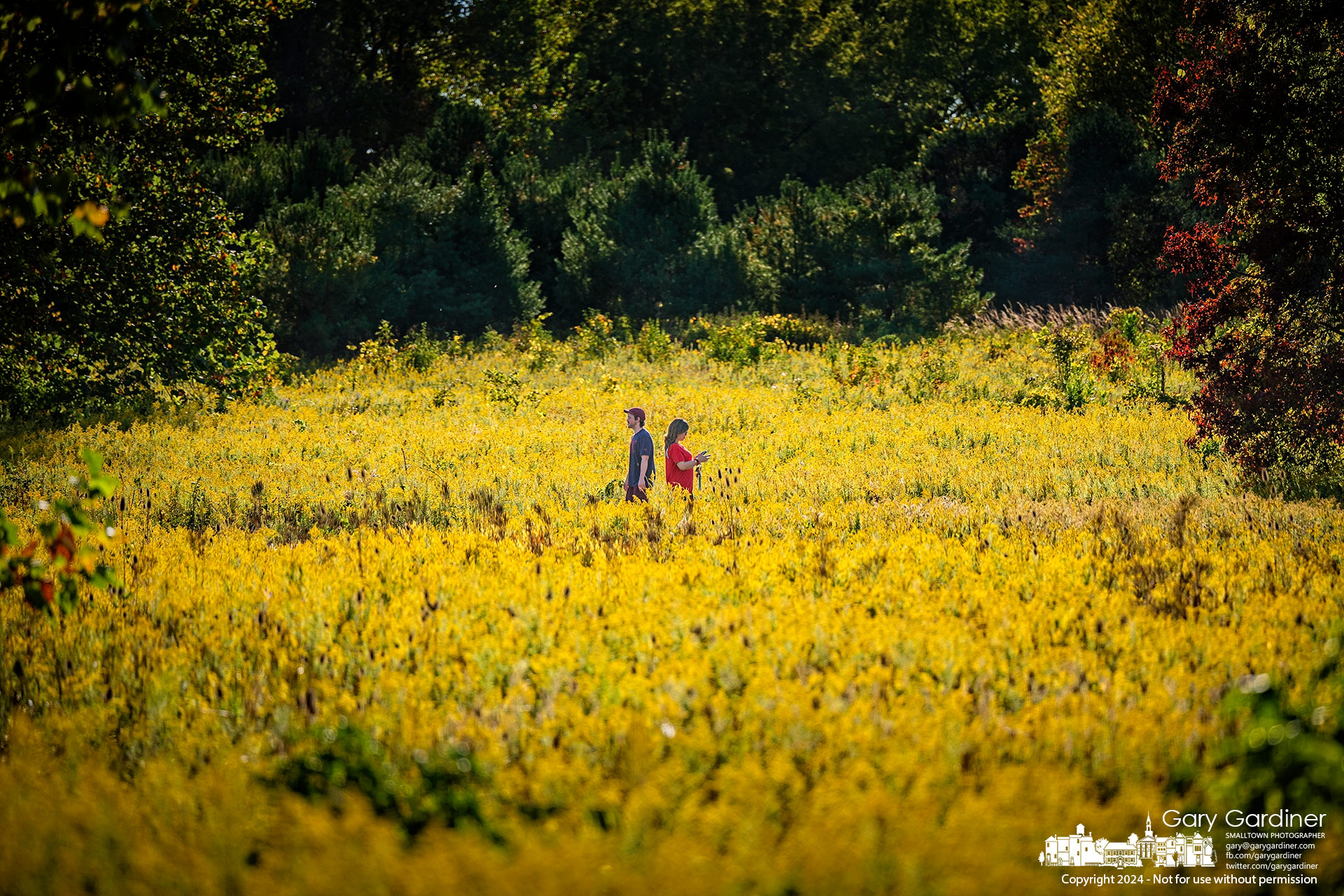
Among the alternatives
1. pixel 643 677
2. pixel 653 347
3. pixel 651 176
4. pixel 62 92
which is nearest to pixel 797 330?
pixel 653 347

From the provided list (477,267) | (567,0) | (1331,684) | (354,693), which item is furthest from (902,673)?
(567,0)

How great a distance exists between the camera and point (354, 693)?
462cm

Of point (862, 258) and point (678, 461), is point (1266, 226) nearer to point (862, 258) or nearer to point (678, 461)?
point (678, 461)

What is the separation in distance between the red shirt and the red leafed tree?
224 inches

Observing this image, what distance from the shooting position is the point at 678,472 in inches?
392

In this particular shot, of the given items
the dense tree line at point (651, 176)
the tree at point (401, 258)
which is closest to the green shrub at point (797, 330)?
the dense tree line at point (651, 176)

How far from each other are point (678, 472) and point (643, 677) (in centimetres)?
552

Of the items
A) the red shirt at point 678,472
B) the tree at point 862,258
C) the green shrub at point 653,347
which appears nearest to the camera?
the red shirt at point 678,472

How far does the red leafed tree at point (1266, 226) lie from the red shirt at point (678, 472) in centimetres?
568

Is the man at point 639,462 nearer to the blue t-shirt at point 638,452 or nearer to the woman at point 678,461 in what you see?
the blue t-shirt at point 638,452

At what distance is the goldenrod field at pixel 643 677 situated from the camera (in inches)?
120

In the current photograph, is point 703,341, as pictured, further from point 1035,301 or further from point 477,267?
point 1035,301

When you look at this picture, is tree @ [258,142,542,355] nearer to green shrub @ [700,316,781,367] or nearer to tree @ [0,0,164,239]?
green shrub @ [700,316,781,367]

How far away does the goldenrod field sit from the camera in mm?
3045
